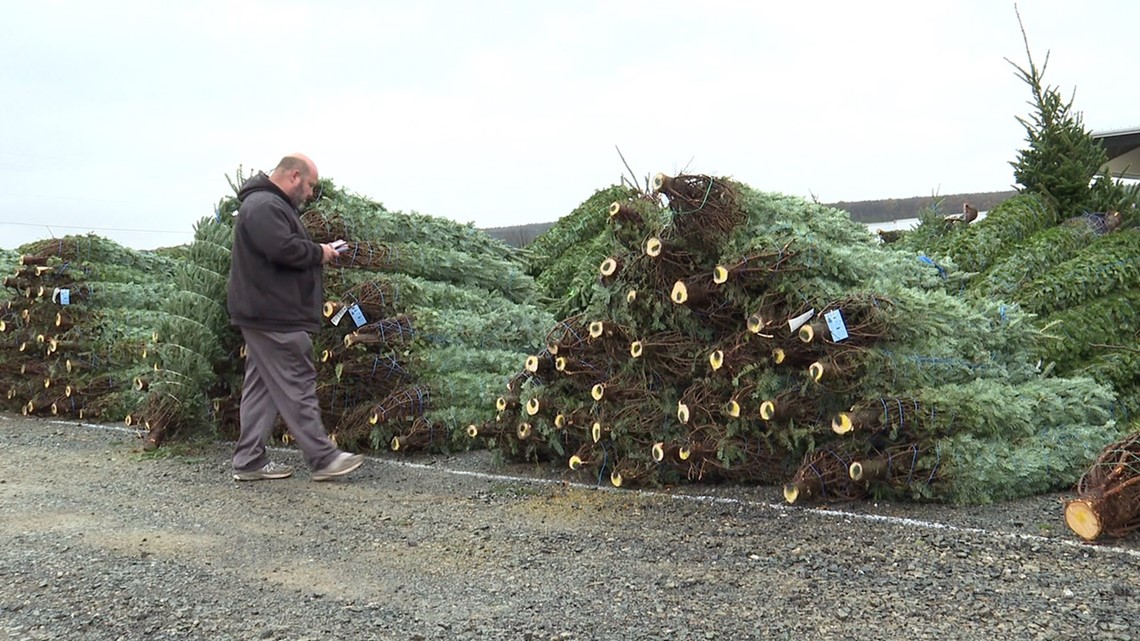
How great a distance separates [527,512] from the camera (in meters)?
5.17

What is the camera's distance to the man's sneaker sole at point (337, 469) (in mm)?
6125

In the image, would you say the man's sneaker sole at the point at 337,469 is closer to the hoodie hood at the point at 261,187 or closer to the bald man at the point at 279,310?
the bald man at the point at 279,310

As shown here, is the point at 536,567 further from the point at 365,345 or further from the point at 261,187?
the point at 261,187

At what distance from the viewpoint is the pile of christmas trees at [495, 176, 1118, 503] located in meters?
4.92

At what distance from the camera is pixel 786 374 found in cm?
525

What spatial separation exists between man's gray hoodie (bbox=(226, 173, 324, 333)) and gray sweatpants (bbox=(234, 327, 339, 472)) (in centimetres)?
12

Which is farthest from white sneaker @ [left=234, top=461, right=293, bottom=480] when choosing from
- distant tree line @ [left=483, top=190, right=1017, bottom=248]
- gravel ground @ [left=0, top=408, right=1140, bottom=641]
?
distant tree line @ [left=483, top=190, right=1017, bottom=248]

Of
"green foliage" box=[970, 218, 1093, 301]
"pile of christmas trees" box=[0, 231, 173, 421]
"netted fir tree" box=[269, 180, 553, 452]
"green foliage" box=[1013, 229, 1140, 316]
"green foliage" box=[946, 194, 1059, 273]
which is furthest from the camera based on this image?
"pile of christmas trees" box=[0, 231, 173, 421]

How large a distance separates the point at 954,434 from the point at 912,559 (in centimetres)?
110

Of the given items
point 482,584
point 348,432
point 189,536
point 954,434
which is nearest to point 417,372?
point 348,432

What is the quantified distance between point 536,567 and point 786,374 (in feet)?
6.45

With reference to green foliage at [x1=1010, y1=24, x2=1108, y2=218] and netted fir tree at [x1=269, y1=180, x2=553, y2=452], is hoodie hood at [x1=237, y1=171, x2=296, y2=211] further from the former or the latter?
green foliage at [x1=1010, y1=24, x2=1108, y2=218]

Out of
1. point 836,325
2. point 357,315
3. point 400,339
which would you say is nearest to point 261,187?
point 357,315

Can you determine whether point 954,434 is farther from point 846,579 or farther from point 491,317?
point 491,317
